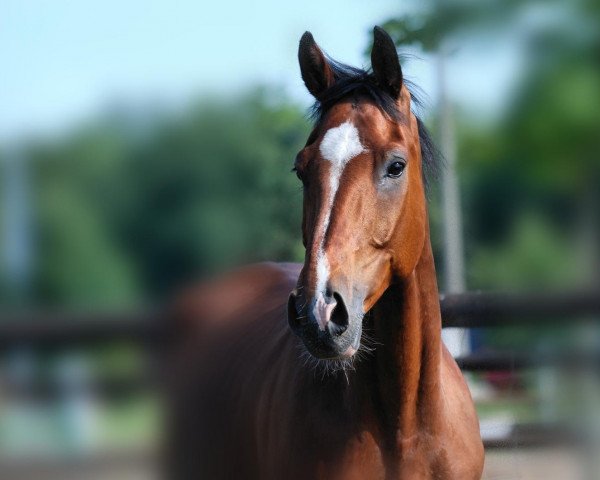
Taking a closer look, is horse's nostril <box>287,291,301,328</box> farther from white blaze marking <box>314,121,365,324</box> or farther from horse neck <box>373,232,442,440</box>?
horse neck <box>373,232,442,440</box>

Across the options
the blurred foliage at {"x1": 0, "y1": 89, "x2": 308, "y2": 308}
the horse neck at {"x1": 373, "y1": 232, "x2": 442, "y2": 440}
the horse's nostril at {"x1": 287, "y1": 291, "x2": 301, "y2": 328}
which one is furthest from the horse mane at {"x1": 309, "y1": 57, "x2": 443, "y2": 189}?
the horse's nostril at {"x1": 287, "y1": 291, "x2": 301, "y2": 328}

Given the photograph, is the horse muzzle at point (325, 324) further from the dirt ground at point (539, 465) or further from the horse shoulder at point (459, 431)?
the dirt ground at point (539, 465)

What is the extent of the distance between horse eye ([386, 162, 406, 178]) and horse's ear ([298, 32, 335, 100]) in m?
0.38

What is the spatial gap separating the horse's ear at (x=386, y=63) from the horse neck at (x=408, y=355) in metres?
0.47

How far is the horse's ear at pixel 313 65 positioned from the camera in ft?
9.04

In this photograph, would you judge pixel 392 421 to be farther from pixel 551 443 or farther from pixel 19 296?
pixel 551 443

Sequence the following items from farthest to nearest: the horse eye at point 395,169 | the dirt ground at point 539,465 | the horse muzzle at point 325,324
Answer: the dirt ground at point 539,465, the horse eye at point 395,169, the horse muzzle at point 325,324

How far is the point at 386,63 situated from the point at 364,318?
75 cm

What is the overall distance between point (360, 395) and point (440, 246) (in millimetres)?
1480

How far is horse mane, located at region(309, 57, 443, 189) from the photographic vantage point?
264 cm

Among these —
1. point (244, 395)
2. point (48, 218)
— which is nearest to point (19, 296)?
point (48, 218)

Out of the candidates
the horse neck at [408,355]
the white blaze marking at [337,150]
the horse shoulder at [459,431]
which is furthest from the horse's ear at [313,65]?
the horse shoulder at [459,431]

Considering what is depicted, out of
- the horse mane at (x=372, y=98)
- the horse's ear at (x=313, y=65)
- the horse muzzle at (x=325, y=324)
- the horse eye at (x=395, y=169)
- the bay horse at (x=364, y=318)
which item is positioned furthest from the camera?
the horse's ear at (x=313, y=65)

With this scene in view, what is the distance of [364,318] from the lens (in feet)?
9.03
